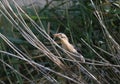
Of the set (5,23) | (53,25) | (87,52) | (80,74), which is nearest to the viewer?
(80,74)

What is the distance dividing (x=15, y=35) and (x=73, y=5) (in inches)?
11.8

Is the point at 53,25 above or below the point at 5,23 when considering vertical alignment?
below

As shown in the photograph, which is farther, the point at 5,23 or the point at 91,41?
the point at 5,23

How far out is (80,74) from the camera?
137cm

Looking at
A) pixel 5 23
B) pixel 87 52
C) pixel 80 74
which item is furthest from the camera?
pixel 5 23

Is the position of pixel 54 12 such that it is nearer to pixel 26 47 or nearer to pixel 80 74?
pixel 26 47

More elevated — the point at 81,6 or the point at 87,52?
the point at 81,6

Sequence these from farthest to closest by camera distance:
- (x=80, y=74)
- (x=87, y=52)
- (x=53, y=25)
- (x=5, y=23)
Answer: (x=53, y=25) < (x=5, y=23) < (x=87, y=52) < (x=80, y=74)

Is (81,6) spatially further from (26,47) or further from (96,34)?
(26,47)

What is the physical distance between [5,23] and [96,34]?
0.37 metres

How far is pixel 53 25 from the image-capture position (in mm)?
1777

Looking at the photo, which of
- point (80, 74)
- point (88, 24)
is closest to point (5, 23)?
point (88, 24)

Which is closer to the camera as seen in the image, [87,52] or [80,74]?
[80,74]

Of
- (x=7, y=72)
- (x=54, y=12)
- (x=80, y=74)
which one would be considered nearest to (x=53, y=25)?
(x=54, y=12)
